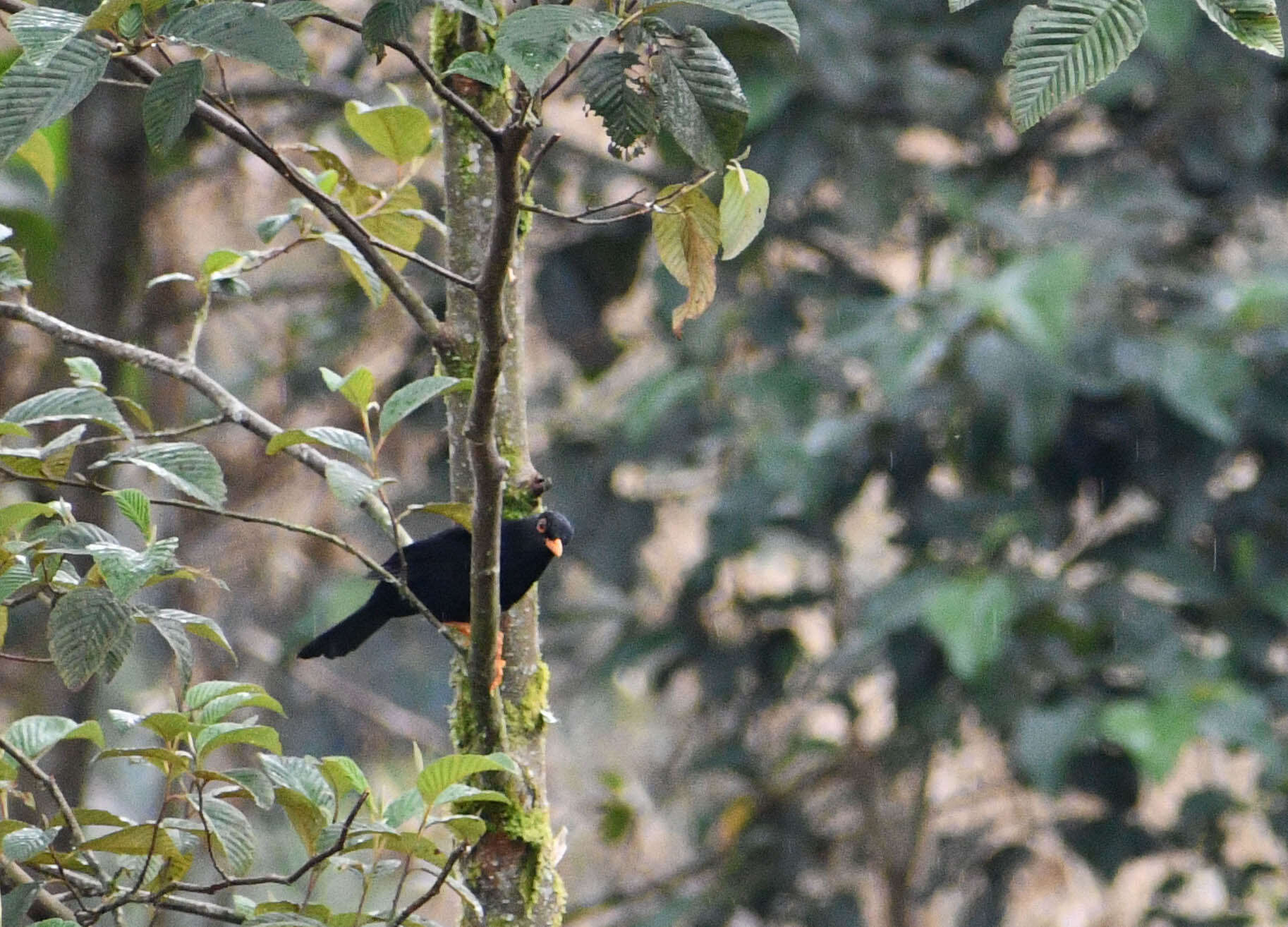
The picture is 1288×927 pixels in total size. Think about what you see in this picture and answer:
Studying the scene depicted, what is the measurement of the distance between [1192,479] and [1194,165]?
1258 millimetres

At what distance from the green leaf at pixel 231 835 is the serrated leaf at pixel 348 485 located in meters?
0.36

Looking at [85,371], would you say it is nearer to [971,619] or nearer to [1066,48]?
[1066,48]

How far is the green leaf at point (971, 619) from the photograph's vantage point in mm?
3451

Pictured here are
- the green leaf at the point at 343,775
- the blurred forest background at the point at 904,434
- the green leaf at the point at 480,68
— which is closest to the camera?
the green leaf at the point at 480,68

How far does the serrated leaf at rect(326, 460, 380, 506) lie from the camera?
4.83 ft

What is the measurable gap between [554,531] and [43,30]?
1.50 meters

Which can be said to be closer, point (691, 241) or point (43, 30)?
point (43, 30)

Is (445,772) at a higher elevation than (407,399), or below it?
below

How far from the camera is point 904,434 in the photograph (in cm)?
417

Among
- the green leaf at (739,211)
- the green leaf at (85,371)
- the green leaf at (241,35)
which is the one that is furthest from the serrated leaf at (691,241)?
the green leaf at (85,371)

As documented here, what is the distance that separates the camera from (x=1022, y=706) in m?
3.84

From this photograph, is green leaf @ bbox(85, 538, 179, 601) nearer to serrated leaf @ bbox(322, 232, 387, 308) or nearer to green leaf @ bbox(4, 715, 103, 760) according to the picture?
green leaf @ bbox(4, 715, 103, 760)

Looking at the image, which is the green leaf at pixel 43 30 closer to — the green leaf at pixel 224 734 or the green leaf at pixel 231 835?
the green leaf at pixel 224 734

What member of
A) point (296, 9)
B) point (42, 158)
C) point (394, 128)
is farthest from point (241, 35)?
point (42, 158)
